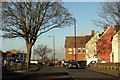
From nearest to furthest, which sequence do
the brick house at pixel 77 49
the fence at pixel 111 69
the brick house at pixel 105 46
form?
the fence at pixel 111 69
the brick house at pixel 105 46
the brick house at pixel 77 49

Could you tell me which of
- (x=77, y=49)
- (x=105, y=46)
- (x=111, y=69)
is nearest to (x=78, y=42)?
(x=77, y=49)

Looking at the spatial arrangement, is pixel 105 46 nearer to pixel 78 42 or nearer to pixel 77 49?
pixel 77 49

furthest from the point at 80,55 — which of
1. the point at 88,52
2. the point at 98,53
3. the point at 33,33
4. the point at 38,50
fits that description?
the point at 33,33

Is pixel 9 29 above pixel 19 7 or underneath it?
underneath

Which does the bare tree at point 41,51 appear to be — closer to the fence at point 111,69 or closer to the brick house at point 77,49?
the brick house at point 77,49

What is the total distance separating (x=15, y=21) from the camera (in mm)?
48875

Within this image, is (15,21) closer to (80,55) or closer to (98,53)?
(98,53)

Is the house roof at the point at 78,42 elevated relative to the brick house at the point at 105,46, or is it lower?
elevated

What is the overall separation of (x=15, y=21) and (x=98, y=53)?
139ft

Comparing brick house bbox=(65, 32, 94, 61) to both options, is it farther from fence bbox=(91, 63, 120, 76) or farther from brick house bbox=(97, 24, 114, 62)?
fence bbox=(91, 63, 120, 76)

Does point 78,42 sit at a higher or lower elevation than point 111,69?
higher

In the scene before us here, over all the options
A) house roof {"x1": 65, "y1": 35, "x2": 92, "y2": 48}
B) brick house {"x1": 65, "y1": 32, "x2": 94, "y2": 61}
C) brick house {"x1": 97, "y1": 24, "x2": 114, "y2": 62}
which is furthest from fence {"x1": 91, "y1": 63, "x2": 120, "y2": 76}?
house roof {"x1": 65, "y1": 35, "x2": 92, "y2": 48}

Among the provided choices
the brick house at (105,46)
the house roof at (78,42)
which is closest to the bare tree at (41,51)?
the house roof at (78,42)

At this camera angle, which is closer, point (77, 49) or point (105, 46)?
point (105, 46)
